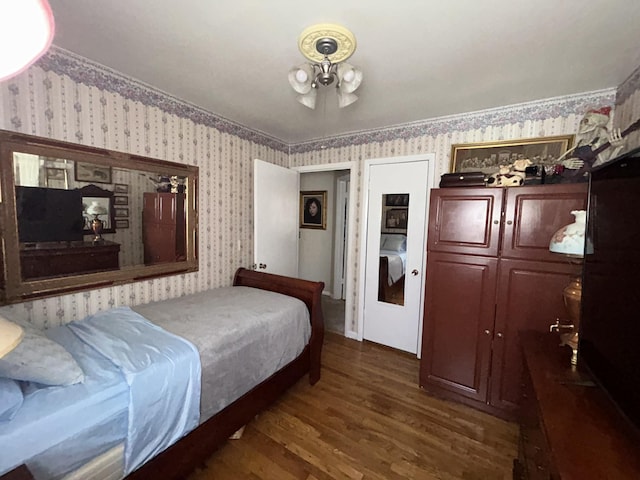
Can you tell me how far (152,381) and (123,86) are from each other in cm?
200

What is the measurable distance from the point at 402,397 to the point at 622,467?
158cm

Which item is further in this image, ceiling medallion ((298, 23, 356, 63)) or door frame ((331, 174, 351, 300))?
door frame ((331, 174, 351, 300))

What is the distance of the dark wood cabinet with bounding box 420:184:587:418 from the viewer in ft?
5.58

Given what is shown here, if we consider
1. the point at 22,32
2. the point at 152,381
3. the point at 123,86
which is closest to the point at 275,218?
the point at 123,86

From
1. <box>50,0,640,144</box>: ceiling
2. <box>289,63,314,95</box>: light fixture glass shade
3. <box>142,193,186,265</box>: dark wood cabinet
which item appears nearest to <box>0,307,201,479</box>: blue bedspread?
<box>142,193,186,265</box>: dark wood cabinet

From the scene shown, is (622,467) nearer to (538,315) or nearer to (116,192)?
(538,315)

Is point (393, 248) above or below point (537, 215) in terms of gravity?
below

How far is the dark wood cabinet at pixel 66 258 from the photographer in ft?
5.30

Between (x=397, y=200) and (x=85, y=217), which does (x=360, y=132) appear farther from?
(x=85, y=217)

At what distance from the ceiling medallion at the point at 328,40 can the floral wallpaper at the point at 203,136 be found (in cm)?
142

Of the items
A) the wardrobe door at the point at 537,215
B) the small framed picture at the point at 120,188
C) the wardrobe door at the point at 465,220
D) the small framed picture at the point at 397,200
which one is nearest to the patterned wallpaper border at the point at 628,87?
the wardrobe door at the point at 537,215

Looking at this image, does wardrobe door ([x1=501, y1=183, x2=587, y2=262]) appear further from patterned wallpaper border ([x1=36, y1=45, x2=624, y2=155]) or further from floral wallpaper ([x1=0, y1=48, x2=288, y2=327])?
floral wallpaper ([x1=0, y1=48, x2=288, y2=327])

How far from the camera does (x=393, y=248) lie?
9.28 feet

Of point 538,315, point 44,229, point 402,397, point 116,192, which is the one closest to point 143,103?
point 116,192
